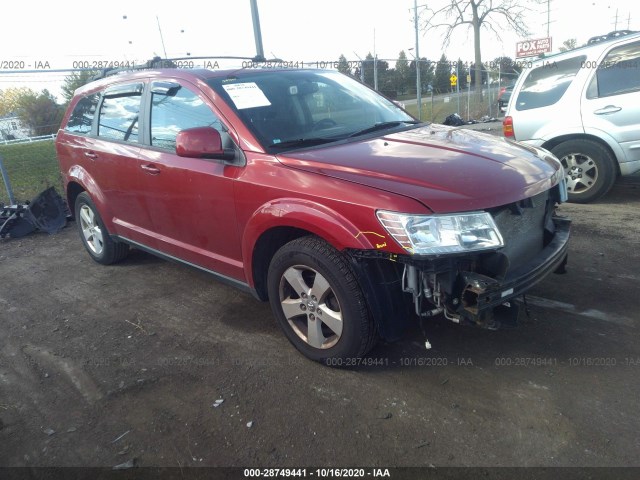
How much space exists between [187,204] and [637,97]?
515 centimetres

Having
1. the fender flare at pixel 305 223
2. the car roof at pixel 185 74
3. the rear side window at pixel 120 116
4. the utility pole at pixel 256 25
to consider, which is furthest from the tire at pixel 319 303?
the utility pole at pixel 256 25

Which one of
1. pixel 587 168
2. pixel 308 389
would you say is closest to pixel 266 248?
pixel 308 389

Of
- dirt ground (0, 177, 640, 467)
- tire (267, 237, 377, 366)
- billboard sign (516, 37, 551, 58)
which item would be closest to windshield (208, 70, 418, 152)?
tire (267, 237, 377, 366)

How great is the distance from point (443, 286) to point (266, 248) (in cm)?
123

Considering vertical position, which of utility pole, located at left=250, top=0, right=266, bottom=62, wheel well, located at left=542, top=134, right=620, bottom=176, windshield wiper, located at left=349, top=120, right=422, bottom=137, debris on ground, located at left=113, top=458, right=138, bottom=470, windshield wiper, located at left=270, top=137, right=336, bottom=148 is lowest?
debris on ground, located at left=113, top=458, right=138, bottom=470

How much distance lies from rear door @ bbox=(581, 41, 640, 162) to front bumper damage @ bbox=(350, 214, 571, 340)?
382 cm

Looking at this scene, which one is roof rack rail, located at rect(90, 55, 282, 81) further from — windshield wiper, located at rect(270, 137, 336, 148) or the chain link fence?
windshield wiper, located at rect(270, 137, 336, 148)

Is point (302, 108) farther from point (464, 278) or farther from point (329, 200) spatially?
point (464, 278)

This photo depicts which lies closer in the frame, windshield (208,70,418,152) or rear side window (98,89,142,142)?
windshield (208,70,418,152)

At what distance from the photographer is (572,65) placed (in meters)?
6.06

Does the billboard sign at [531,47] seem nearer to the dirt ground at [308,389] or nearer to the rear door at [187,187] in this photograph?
the dirt ground at [308,389]

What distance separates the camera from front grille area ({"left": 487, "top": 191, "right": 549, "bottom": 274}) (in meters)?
2.61

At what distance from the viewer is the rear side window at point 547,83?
607cm

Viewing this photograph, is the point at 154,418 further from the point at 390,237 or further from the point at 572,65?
the point at 572,65
